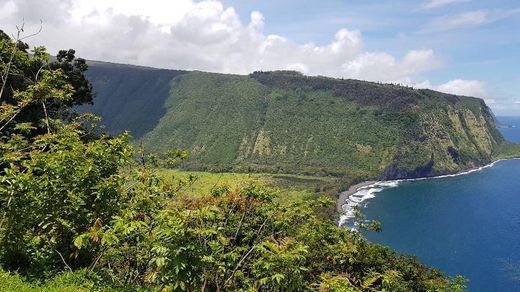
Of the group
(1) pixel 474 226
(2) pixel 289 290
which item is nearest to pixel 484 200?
(1) pixel 474 226

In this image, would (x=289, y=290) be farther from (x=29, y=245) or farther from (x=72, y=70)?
(x=72, y=70)

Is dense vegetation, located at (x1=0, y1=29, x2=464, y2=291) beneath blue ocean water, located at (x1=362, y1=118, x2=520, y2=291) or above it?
above

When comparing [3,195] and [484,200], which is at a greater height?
[3,195]

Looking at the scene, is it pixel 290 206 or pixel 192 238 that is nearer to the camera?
pixel 192 238

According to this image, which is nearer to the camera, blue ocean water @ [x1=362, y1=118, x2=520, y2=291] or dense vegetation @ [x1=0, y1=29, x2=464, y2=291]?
dense vegetation @ [x1=0, y1=29, x2=464, y2=291]

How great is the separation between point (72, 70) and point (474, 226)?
5769 inches

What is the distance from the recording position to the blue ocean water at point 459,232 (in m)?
110

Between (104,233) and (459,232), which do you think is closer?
(104,233)

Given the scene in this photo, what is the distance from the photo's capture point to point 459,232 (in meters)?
144

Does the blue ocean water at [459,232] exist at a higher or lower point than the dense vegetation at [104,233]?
lower

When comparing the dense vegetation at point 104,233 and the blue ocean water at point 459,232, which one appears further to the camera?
the blue ocean water at point 459,232

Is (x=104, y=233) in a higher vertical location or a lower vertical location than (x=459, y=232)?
Answer: higher

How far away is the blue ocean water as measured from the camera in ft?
360

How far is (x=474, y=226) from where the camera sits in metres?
151
